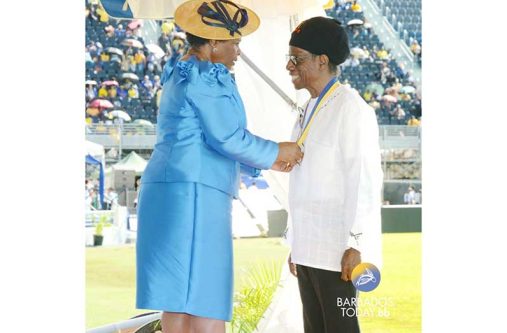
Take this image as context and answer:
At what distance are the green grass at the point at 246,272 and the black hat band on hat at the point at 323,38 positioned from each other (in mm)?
2303

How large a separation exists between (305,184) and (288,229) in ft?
0.89

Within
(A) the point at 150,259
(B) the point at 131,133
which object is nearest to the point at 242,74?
(A) the point at 150,259

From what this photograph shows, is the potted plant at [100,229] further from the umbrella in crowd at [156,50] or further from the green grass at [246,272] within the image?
the umbrella in crowd at [156,50]

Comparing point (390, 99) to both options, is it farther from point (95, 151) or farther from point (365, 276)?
point (365, 276)

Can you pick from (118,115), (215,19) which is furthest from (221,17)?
(118,115)

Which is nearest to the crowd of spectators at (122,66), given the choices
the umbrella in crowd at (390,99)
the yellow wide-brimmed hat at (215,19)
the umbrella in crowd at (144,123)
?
the umbrella in crowd at (144,123)

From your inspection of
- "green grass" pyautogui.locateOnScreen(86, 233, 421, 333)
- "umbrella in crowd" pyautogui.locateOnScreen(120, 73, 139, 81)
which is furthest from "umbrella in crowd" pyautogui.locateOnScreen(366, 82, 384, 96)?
"umbrella in crowd" pyautogui.locateOnScreen(120, 73, 139, 81)

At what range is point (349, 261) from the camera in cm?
201

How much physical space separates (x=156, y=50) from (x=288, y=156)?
32.5ft

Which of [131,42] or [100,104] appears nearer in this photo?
[100,104]

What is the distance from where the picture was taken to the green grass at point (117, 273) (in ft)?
20.6
